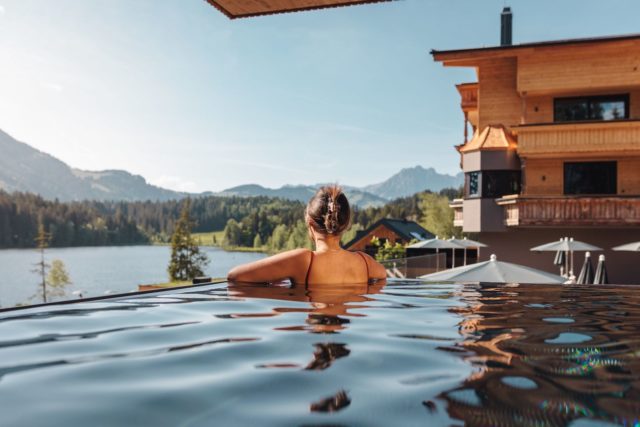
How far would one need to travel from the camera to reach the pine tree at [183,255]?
316 feet

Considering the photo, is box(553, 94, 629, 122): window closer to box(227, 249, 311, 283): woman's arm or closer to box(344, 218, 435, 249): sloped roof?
box(227, 249, 311, 283): woman's arm

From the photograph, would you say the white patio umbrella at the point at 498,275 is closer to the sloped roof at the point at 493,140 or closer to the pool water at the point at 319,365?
the pool water at the point at 319,365

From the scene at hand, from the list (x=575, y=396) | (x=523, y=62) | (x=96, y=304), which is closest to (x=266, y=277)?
(x=96, y=304)

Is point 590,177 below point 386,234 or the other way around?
the other way around

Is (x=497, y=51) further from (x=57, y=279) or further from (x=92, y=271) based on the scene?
(x=92, y=271)

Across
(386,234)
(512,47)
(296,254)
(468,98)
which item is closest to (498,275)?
(296,254)

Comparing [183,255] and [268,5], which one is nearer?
[268,5]

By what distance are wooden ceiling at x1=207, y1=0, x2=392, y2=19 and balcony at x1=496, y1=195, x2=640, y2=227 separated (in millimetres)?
19527

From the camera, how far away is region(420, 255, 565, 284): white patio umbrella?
393 inches

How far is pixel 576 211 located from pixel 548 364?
2366 centimetres

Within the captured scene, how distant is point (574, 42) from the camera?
80.3 feet

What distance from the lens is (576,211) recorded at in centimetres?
2394

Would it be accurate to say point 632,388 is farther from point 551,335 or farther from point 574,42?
point 574,42

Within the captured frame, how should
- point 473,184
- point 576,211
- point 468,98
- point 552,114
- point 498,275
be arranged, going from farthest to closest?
point 468,98 → point 473,184 → point 552,114 → point 576,211 → point 498,275
